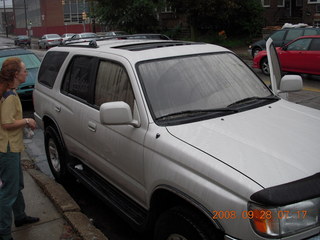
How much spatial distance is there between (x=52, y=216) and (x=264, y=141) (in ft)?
8.25

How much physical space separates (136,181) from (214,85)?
3.66 ft

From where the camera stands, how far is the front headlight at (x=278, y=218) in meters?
2.20

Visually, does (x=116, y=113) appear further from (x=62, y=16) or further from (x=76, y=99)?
(x=62, y=16)

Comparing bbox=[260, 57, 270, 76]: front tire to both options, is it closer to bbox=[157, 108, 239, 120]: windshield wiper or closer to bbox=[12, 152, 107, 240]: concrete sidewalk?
bbox=[12, 152, 107, 240]: concrete sidewalk

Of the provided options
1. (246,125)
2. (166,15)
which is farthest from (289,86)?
(166,15)

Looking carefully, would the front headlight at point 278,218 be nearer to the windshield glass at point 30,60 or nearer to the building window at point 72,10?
the windshield glass at point 30,60

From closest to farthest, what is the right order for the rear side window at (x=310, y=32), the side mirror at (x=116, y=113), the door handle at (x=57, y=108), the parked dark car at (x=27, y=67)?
1. the side mirror at (x=116, y=113)
2. the door handle at (x=57, y=108)
3. the parked dark car at (x=27, y=67)
4. the rear side window at (x=310, y=32)

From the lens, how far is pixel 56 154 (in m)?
5.10

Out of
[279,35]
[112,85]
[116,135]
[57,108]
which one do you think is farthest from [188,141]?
→ [279,35]

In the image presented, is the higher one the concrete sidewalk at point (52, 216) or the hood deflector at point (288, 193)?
the hood deflector at point (288, 193)

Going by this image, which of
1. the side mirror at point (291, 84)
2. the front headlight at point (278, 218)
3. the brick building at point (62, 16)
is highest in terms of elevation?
the brick building at point (62, 16)

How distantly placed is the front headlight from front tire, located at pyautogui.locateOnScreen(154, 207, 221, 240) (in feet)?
1.05

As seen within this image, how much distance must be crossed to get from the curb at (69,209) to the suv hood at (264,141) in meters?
1.43

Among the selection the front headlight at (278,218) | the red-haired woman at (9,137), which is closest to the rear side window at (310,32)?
the red-haired woman at (9,137)
